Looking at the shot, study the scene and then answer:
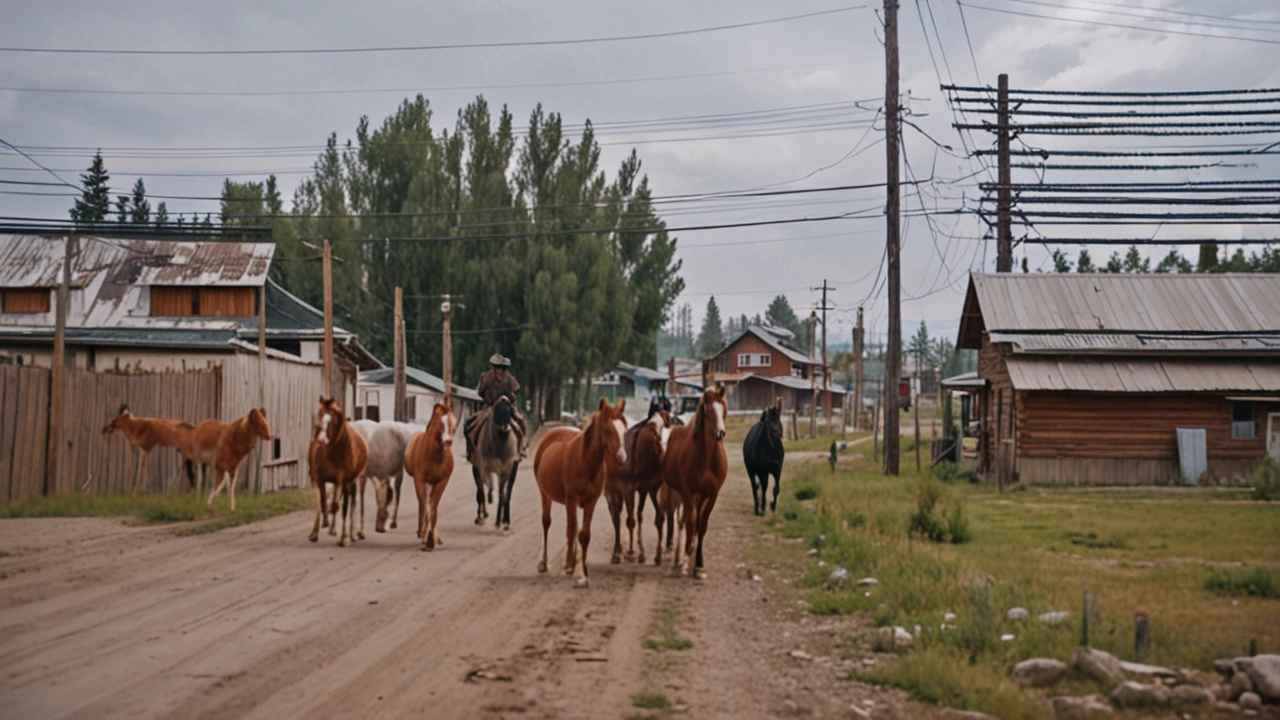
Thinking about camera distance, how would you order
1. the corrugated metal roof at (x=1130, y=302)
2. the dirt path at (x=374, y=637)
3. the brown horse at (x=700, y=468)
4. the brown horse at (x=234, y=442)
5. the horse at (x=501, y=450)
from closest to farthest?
the dirt path at (x=374, y=637)
the brown horse at (x=700, y=468)
the horse at (x=501, y=450)
the brown horse at (x=234, y=442)
the corrugated metal roof at (x=1130, y=302)

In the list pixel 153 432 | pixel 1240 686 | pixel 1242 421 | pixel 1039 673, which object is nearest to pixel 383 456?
pixel 153 432

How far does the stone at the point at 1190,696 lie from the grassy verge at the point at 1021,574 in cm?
48

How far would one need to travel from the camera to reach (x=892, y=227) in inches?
1066

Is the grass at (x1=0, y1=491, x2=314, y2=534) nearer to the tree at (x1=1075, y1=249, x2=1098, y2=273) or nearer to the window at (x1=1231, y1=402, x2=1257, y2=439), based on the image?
the window at (x1=1231, y1=402, x2=1257, y2=439)

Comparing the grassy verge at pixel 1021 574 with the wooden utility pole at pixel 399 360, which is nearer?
the grassy verge at pixel 1021 574

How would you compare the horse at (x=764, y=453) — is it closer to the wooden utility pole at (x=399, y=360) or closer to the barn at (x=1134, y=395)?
the barn at (x=1134, y=395)

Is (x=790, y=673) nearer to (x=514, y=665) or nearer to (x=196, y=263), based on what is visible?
(x=514, y=665)

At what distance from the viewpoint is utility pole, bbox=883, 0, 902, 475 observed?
26.8 m

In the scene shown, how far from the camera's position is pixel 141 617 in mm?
9148

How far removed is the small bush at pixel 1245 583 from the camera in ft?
34.6

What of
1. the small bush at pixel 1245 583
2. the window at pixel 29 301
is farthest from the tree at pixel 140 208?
the small bush at pixel 1245 583

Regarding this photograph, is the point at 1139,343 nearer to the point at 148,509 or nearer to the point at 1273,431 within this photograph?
the point at 1273,431

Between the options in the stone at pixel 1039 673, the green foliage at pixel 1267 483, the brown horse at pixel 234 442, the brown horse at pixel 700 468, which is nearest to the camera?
the stone at pixel 1039 673

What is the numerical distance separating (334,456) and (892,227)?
16.6 metres
